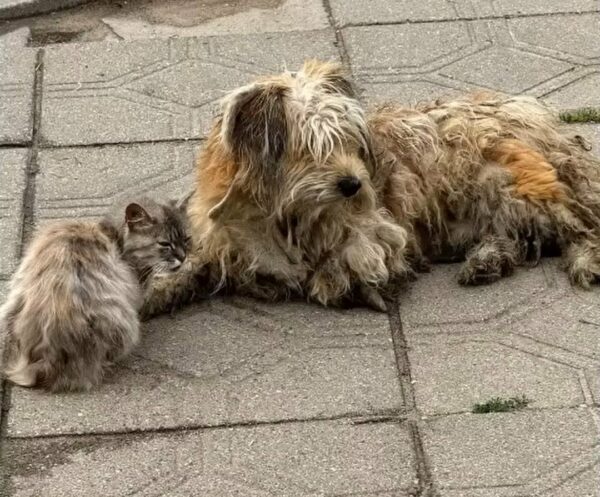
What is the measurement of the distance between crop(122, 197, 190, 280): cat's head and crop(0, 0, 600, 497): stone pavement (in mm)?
231

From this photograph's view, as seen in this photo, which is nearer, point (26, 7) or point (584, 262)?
point (584, 262)

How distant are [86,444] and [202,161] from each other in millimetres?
1311

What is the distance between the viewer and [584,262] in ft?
18.0

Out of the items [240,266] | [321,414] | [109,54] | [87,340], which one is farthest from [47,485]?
[109,54]

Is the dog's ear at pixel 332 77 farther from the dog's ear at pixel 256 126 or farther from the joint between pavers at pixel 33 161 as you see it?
the joint between pavers at pixel 33 161

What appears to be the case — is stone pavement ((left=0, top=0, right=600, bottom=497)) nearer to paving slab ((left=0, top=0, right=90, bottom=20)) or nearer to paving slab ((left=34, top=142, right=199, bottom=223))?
paving slab ((left=34, top=142, right=199, bottom=223))

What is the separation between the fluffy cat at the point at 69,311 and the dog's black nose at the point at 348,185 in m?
0.91

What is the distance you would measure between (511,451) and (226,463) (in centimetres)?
100

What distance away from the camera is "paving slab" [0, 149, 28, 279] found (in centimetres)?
571

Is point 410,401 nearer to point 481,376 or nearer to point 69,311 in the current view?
point 481,376

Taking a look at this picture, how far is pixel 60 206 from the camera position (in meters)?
6.09

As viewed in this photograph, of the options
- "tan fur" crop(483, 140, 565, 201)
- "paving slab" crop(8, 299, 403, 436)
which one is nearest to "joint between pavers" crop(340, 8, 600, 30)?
"tan fur" crop(483, 140, 565, 201)

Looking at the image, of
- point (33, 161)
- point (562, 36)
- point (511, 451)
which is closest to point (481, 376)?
point (511, 451)

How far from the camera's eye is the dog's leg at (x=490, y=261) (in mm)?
5516
